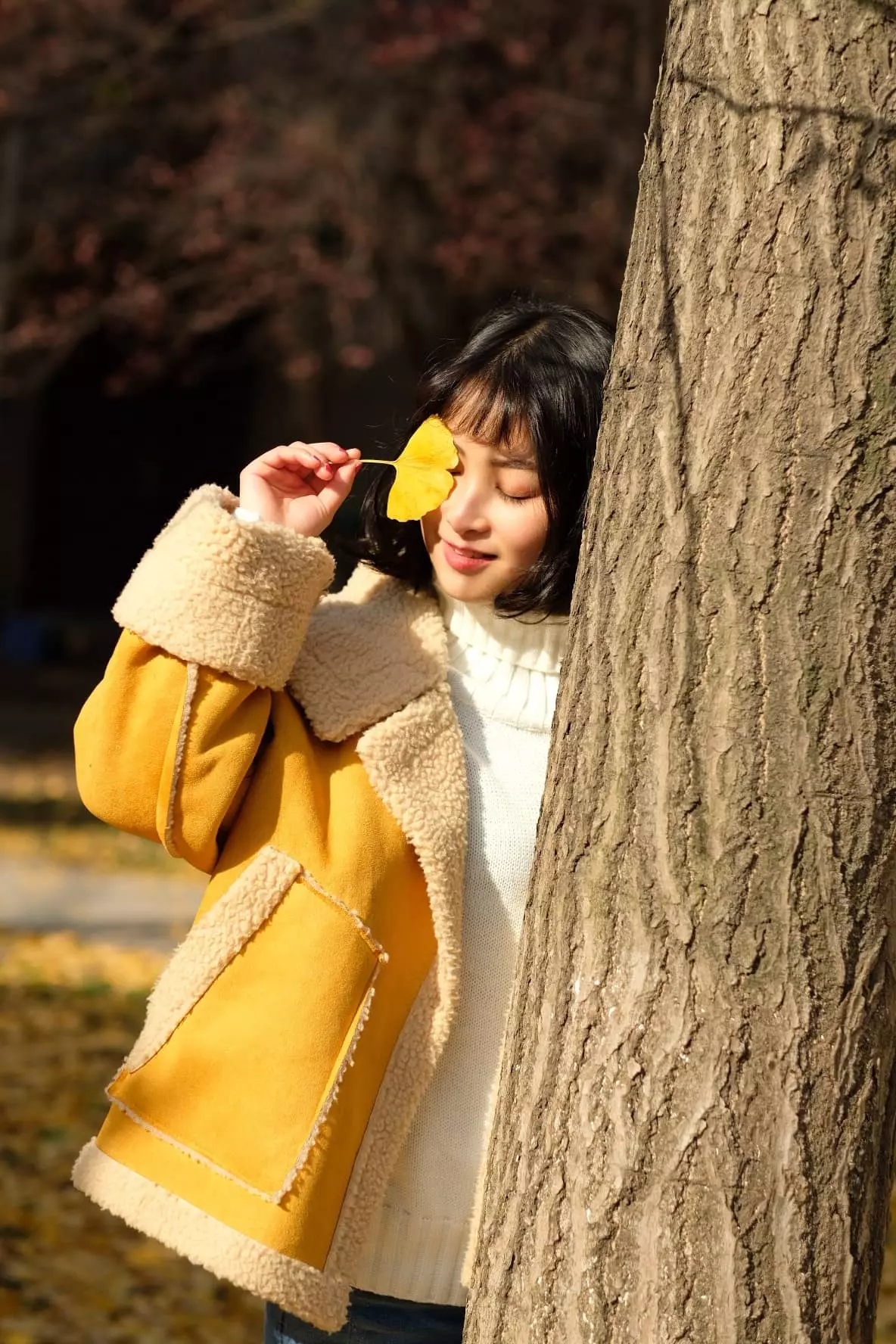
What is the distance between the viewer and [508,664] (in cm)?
202

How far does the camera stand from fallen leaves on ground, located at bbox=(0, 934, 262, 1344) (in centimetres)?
359

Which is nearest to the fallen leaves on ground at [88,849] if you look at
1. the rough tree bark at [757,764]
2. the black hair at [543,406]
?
the black hair at [543,406]

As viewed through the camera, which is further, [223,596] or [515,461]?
[515,461]

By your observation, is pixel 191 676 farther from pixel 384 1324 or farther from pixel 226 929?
pixel 384 1324

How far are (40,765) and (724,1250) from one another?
9.75 meters

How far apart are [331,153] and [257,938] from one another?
766 cm

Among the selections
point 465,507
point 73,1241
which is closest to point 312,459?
point 465,507

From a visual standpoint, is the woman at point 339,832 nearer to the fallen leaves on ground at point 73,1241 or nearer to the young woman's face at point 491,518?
the young woman's face at point 491,518

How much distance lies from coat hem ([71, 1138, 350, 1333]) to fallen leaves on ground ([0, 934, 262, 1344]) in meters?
1.98

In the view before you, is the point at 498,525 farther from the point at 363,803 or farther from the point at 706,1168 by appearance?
the point at 706,1168

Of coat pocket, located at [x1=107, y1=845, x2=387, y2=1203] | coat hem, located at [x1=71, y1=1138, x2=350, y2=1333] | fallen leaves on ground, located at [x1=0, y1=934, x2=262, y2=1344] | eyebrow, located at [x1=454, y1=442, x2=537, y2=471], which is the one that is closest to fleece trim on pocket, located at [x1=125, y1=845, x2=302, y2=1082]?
coat pocket, located at [x1=107, y1=845, x2=387, y2=1203]

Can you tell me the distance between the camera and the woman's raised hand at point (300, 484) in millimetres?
1860

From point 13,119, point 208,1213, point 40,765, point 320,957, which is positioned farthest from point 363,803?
point 40,765

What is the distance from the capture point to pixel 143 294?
32.6 feet
